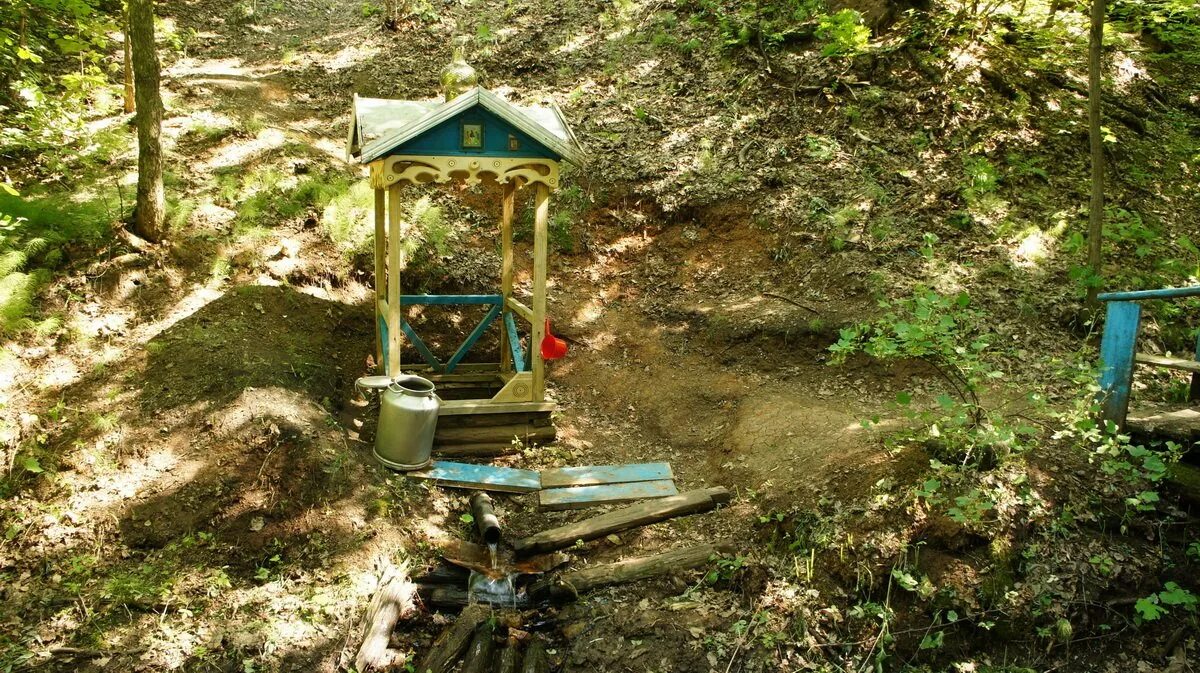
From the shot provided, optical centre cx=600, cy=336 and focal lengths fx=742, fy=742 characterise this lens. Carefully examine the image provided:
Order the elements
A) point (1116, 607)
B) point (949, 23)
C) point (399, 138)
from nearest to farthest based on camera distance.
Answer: point (1116, 607) < point (399, 138) < point (949, 23)

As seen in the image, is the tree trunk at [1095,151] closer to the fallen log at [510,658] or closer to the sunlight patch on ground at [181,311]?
the fallen log at [510,658]

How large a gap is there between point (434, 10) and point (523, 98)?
159 inches

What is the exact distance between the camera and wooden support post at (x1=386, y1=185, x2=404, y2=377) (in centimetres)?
641

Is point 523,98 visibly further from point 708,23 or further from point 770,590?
point 770,590

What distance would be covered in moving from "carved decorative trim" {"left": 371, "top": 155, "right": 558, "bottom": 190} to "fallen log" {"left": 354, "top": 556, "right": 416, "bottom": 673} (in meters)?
3.14

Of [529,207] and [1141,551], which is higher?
[529,207]

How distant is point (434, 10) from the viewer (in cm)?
1409

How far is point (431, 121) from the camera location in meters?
6.07

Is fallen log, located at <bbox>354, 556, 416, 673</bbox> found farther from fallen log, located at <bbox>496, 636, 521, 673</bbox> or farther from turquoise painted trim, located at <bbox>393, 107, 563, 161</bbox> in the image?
turquoise painted trim, located at <bbox>393, 107, 563, 161</bbox>

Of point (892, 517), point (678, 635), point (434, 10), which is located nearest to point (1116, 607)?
point (892, 517)

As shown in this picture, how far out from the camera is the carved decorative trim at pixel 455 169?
6.21m

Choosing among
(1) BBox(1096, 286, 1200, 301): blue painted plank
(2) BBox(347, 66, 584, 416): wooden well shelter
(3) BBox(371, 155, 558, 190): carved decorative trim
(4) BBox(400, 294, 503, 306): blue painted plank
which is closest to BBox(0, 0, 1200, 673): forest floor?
(2) BBox(347, 66, 584, 416): wooden well shelter

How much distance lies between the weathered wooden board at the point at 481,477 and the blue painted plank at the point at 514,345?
3.37 ft

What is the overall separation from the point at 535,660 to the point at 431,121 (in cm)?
416
